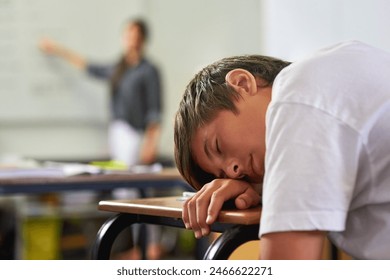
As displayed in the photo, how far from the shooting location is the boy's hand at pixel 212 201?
106 centimetres

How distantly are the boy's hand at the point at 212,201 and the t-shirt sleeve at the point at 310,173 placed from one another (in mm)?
200

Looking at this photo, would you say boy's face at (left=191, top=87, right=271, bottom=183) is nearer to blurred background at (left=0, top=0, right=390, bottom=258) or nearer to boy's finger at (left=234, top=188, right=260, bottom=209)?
boy's finger at (left=234, top=188, right=260, bottom=209)

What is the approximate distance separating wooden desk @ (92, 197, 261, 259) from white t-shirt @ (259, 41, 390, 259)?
0.14 meters

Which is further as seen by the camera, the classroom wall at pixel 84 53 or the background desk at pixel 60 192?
the classroom wall at pixel 84 53

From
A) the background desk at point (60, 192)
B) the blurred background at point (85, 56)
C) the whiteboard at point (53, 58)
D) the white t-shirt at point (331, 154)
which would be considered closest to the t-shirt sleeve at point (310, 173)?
the white t-shirt at point (331, 154)

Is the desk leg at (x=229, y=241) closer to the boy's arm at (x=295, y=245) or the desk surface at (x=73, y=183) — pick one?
the boy's arm at (x=295, y=245)

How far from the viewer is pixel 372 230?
→ 933 mm

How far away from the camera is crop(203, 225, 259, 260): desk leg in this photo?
1.04 m

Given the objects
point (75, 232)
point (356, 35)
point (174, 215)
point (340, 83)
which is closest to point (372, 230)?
point (340, 83)

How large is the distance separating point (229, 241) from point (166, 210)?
0.50ft

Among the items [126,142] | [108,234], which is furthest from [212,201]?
[126,142]
